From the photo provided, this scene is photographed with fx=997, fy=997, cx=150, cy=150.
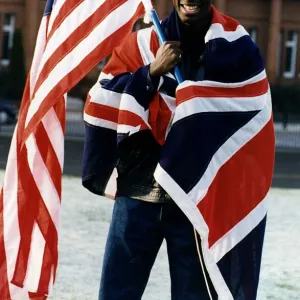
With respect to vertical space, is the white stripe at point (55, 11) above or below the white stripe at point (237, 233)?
above

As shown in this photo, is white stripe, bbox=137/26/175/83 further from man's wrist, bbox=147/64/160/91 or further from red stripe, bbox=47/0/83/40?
red stripe, bbox=47/0/83/40

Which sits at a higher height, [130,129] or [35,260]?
[130,129]

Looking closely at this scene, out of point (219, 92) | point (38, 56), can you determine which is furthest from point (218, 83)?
point (38, 56)

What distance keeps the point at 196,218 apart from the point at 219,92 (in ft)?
1.55

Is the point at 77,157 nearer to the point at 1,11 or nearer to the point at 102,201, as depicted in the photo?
the point at 102,201

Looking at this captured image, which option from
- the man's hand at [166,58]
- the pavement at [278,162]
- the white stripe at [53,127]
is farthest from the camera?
the pavement at [278,162]

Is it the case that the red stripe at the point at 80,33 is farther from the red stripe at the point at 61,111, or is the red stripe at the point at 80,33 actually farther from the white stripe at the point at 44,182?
the white stripe at the point at 44,182

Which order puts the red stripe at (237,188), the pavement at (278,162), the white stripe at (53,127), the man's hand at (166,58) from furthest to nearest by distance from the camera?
the pavement at (278,162) → the white stripe at (53,127) → the red stripe at (237,188) → the man's hand at (166,58)

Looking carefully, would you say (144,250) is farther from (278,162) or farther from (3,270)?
(278,162)

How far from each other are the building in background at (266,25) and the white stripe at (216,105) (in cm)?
3621

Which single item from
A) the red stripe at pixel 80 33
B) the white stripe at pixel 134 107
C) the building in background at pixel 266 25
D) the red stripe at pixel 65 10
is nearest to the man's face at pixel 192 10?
the white stripe at pixel 134 107

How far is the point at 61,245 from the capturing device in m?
8.11

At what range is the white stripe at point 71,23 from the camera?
4.24 m

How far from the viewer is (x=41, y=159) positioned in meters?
4.48
